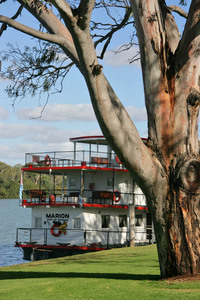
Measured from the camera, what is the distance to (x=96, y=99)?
6.76 meters

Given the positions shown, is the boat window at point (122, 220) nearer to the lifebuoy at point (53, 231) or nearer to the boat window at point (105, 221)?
the boat window at point (105, 221)

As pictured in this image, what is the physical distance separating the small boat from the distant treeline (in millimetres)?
76672

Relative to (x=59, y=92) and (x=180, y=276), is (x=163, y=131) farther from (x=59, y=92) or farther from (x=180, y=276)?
(x=59, y=92)

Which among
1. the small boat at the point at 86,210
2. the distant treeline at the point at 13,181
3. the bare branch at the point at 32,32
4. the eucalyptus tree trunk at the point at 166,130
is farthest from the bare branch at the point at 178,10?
the distant treeline at the point at 13,181

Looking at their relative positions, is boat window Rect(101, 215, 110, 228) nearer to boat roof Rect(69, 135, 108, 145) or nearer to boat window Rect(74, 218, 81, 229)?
boat window Rect(74, 218, 81, 229)

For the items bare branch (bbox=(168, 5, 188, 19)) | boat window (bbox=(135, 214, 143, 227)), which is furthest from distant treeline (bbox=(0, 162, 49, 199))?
bare branch (bbox=(168, 5, 188, 19))

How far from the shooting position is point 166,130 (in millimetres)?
7844

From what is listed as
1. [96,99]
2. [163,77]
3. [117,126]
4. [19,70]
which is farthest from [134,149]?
[19,70]

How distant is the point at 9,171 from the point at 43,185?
12.0 metres

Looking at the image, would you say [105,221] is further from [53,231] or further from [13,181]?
[13,181]

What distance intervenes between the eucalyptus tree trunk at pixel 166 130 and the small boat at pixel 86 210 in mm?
19562

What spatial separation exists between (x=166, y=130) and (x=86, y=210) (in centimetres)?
2054

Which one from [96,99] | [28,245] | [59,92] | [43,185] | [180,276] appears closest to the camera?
[96,99]

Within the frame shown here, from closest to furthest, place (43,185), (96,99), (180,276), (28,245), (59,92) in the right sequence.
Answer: (96,99), (180,276), (59,92), (28,245), (43,185)
